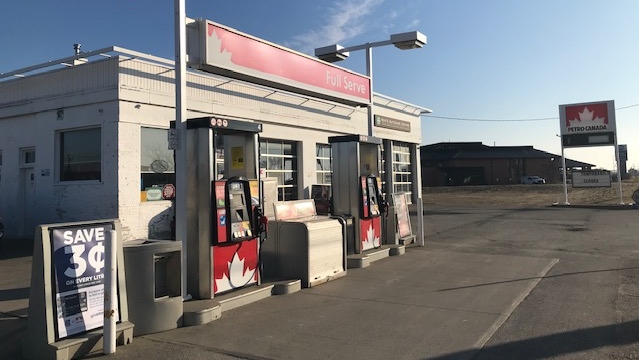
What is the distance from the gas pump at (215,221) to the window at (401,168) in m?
19.0

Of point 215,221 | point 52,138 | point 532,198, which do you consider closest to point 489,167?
point 532,198

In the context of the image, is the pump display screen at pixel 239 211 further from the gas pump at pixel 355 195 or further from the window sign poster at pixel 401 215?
the window sign poster at pixel 401 215

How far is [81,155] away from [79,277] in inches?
353

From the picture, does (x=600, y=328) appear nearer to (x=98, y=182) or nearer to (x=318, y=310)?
(x=318, y=310)

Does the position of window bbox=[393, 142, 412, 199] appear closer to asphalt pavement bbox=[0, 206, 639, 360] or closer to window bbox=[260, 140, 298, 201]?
window bbox=[260, 140, 298, 201]

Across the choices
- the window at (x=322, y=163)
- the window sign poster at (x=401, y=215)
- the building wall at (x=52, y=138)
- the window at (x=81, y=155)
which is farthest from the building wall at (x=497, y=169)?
the window at (x=81, y=155)

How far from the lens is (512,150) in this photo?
79.4 meters

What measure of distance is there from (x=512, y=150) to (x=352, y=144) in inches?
2984

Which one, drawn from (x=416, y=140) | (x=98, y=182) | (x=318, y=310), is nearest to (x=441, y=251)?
(x=318, y=310)

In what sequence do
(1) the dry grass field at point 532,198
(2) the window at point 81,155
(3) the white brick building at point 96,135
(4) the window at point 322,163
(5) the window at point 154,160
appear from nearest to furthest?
(3) the white brick building at point 96,135 < (2) the window at point 81,155 < (5) the window at point 154,160 < (4) the window at point 322,163 < (1) the dry grass field at point 532,198

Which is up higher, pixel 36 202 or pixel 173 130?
pixel 173 130

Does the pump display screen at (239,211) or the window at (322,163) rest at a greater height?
the window at (322,163)

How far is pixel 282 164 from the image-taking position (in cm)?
1823

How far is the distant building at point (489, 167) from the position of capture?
7625 centimetres
